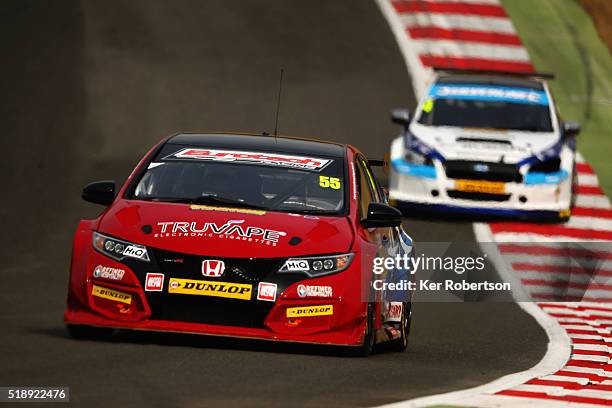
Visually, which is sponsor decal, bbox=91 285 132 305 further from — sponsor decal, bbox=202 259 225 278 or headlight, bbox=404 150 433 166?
headlight, bbox=404 150 433 166

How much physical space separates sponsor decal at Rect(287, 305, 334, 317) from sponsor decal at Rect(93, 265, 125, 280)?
981 mm

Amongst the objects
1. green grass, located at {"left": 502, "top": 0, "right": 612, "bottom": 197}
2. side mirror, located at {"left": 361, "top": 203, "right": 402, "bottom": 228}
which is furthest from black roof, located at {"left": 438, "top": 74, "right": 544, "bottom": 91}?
side mirror, located at {"left": 361, "top": 203, "right": 402, "bottom": 228}

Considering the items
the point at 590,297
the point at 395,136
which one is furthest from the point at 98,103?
the point at 590,297

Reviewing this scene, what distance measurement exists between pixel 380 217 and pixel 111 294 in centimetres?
173

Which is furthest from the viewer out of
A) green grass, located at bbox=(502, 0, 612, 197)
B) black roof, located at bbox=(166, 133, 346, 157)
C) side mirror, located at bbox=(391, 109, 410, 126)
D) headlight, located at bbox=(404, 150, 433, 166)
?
green grass, located at bbox=(502, 0, 612, 197)

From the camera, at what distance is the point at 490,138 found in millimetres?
19203

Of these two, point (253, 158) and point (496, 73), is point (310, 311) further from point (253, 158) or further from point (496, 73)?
point (496, 73)

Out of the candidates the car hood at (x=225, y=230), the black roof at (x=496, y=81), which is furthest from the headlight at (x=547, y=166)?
the car hood at (x=225, y=230)

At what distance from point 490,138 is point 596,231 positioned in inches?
62.5

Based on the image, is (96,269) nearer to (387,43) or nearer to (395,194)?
(395,194)

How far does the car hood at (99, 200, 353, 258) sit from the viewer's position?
9.62m

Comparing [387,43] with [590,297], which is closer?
[590,297]

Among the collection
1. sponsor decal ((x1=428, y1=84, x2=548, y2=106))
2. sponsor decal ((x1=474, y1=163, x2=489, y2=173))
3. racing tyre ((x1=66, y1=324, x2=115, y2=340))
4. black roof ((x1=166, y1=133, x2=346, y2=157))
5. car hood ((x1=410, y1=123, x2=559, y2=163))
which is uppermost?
black roof ((x1=166, y1=133, x2=346, y2=157))

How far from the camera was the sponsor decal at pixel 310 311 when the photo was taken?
9.52 metres
